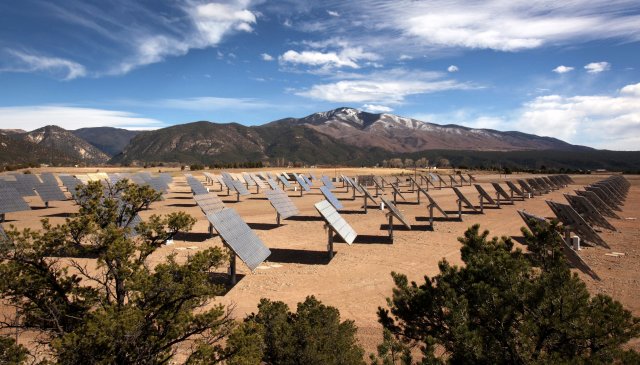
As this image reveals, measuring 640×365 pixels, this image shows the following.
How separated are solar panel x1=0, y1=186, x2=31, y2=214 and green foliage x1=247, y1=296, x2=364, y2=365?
25.2 m

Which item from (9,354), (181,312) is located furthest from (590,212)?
(9,354)

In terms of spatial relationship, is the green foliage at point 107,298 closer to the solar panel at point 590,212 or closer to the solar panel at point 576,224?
the solar panel at point 576,224

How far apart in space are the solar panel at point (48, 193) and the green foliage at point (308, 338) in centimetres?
3345

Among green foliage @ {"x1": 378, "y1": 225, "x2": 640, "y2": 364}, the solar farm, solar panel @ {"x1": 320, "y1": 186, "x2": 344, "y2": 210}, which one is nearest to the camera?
green foliage @ {"x1": 378, "y1": 225, "x2": 640, "y2": 364}

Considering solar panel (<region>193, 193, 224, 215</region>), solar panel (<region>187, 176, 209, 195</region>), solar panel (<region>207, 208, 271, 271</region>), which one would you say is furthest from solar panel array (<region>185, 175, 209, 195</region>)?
solar panel (<region>207, 208, 271, 271</region>)

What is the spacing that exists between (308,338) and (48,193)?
118ft

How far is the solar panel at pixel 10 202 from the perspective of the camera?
2488 centimetres

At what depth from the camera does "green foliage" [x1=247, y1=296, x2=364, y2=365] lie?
6703 mm

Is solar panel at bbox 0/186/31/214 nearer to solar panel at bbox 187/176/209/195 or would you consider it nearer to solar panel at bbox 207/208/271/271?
solar panel at bbox 187/176/209/195

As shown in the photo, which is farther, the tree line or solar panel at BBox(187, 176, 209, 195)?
solar panel at BBox(187, 176, 209, 195)

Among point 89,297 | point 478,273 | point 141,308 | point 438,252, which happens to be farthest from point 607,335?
point 438,252

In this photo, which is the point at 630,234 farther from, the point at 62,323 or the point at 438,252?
the point at 62,323

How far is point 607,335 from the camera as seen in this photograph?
217 inches

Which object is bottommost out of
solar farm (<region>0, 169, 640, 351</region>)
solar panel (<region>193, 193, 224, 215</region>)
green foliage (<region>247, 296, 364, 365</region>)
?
solar farm (<region>0, 169, 640, 351</region>)
